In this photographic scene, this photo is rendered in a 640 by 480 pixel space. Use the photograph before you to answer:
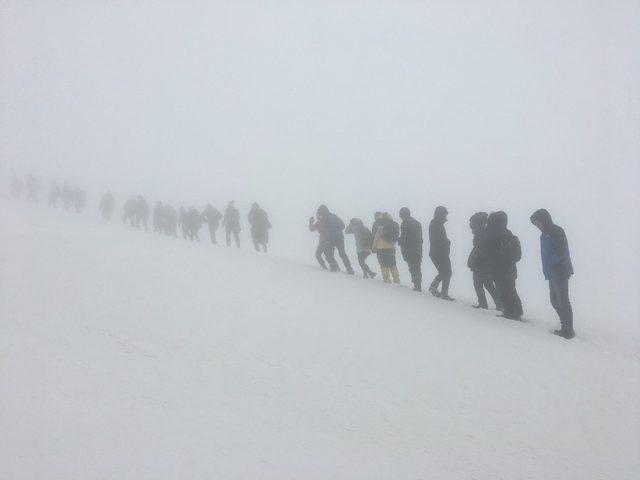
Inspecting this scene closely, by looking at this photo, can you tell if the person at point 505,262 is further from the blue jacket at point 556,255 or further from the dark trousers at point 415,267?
the dark trousers at point 415,267

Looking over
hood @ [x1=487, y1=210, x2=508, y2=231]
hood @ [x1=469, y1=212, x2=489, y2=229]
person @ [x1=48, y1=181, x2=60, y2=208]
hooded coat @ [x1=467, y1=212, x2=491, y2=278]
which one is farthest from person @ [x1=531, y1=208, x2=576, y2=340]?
person @ [x1=48, y1=181, x2=60, y2=208]

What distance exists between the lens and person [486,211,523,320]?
31.4ft

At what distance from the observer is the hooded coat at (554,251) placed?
8.58m

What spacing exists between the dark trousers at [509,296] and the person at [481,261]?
0.27m

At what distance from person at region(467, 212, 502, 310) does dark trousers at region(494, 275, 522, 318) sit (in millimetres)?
266

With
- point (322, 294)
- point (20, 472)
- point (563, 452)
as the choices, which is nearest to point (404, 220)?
point (322, 294)

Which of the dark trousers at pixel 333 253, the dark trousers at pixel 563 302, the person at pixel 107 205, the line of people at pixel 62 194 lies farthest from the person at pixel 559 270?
the line of people at pixel 62 194

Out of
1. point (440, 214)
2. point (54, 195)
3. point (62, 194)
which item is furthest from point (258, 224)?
point (54, 195)

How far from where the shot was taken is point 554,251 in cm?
866

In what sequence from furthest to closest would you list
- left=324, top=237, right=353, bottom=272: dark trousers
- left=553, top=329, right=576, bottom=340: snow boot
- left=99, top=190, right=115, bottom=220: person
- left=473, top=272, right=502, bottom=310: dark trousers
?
1. left=99, top=190, right=115, bottom=220: person
2. left=324, top=237, right=353, bottom=272: dark trousers
3. left=473, top=272, right=502, bottom=310: dark trousers
4. left=553, top=329, right=576, bottom=340: snow boot

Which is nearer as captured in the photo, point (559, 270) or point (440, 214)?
point (559, 270)

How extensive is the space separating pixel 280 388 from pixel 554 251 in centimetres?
608

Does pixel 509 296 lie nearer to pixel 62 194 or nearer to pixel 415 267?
pixel 415 267

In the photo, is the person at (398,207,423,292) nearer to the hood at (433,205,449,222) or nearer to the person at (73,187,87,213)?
the hood at (433,205,449,222)
